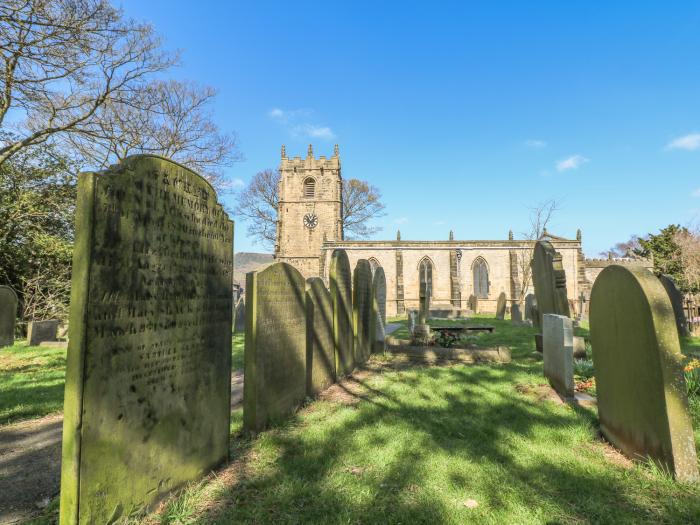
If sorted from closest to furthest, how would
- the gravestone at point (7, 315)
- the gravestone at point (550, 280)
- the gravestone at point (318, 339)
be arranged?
the gravestone at point (318, 339), the gravestone at point (550, 280), the gravestone at point (7, 315)

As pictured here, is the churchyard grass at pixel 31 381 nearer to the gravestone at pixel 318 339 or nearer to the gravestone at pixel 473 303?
the gravestone at pixel 318 339

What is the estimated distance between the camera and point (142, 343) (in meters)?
2.38

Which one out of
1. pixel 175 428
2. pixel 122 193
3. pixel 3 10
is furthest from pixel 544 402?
pixel 3 10

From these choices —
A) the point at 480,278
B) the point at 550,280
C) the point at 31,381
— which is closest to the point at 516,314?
the point at 550,280

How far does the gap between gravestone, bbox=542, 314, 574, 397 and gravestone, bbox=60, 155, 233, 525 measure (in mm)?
4356

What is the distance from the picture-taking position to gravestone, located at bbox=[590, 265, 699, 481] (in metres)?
2.62

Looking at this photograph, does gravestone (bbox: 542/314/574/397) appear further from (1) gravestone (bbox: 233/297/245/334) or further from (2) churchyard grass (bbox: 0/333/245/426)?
(1) gravestone (bbox: 233/297/245/334)

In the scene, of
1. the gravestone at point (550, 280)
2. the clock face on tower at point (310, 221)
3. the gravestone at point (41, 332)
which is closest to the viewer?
the gravestone at point (550, 280)

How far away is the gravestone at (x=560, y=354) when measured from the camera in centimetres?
489

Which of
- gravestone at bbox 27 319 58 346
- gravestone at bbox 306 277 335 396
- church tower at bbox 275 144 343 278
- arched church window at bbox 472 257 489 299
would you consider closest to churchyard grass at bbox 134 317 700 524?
gravestone at bbox 306 277 335 396

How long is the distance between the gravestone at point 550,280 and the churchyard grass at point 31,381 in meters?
7.22

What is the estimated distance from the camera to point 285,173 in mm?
38562

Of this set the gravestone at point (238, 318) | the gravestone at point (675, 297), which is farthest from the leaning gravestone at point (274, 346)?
the gravestone at point (675, 297)

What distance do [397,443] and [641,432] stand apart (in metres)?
2.02
